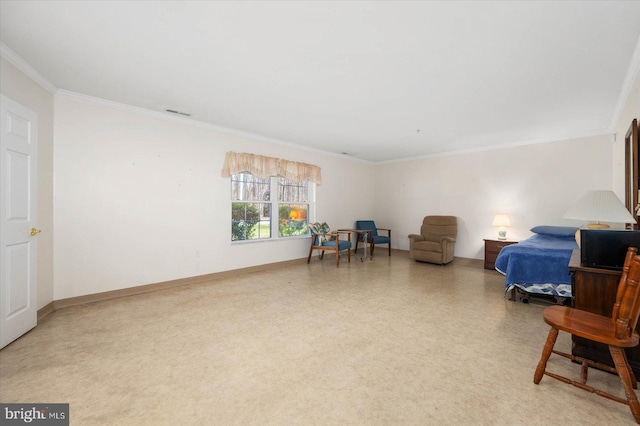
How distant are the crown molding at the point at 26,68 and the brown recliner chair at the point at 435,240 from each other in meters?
6.21

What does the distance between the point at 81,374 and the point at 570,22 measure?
430cm

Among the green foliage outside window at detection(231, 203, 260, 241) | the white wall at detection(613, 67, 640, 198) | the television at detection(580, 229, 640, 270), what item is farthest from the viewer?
the green foliage outside window at detection(231, 203, 260, 241)

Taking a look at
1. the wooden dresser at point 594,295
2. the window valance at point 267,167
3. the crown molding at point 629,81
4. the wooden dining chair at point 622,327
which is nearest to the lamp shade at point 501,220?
the crown molding at point 629,81

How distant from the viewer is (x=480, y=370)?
1.96m

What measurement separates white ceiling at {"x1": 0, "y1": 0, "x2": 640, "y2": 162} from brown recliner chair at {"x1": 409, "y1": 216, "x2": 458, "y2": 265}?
249 centimetres

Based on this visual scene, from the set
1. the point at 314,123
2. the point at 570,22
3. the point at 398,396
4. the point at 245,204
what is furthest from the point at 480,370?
the point at 245,204

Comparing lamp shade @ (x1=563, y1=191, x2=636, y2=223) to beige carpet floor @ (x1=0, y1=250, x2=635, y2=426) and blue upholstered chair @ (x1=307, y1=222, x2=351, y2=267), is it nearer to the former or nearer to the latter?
beige carpet floor @ (x1=0, y1=250, x2=635, y2=426)

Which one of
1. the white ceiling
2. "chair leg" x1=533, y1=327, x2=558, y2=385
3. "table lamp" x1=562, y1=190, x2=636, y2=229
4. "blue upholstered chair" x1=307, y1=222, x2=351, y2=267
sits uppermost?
the white ceiling

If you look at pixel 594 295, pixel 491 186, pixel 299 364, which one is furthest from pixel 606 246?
pixel 491 186

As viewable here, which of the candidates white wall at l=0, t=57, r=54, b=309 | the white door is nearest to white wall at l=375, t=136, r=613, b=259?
white wall at l=0, t=57, r=54, b=309

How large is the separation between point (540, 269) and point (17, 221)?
216 inches

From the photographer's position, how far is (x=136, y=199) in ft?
12.2

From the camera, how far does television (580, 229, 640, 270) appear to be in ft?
6.15

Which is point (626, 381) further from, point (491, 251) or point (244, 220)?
point (244, 220)
